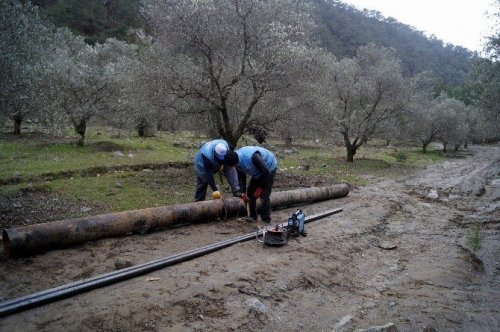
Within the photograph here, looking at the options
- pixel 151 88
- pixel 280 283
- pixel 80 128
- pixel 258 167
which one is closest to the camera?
pixel 280 283

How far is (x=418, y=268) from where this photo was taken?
7289 millimetres

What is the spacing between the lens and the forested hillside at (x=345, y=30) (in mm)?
60188

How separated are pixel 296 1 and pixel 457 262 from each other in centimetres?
1161

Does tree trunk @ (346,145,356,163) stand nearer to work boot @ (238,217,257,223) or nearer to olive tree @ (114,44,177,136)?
olive tree @ (114,44,177,136)

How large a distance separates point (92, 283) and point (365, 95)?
22.6 m

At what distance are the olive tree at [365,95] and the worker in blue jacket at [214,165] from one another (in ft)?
52.4

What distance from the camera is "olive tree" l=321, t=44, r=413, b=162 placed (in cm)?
2441

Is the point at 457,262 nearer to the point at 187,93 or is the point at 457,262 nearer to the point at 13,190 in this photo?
the point at 187,93

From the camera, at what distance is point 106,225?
716cm

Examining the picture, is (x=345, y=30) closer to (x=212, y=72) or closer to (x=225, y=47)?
(x=225, y=47)

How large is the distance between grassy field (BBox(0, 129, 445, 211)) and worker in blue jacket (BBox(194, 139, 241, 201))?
220cm

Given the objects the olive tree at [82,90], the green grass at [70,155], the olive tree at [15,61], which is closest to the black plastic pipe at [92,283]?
the olive tree at [15,61]

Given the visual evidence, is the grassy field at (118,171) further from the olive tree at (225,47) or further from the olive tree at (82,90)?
the olive tree at (225,47)

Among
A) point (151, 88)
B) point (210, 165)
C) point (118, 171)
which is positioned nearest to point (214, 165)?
point (210, 165)
